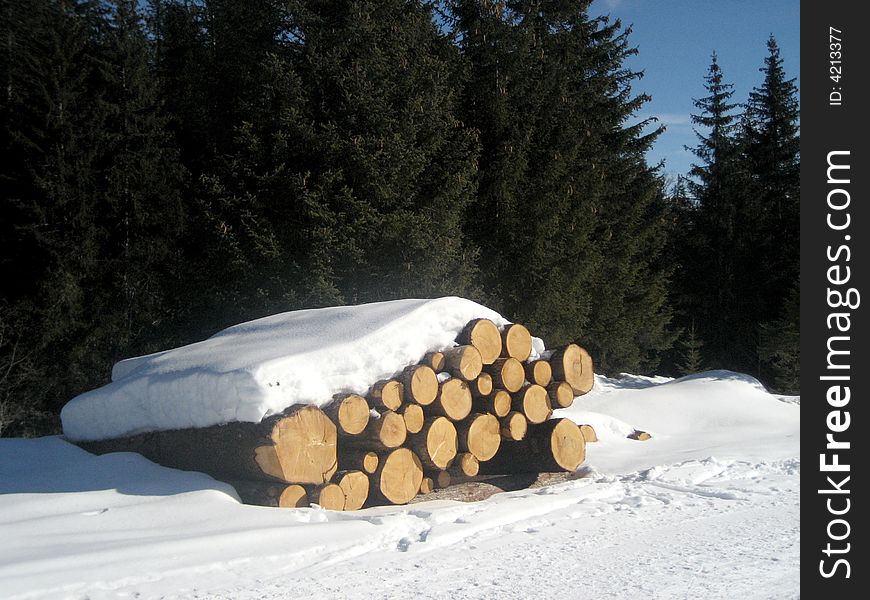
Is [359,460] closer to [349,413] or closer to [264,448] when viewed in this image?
[349,413]

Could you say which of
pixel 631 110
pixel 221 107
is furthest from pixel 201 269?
pixel 631 110

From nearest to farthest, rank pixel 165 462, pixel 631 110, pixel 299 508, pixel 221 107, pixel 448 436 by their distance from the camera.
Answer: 1. pixel 299 508
2. pixel 165 462
3. pixel 448 436
4. pixel 221 107
5. pixel 631 110

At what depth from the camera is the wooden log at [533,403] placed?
25.7 feet

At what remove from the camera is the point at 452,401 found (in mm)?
7184

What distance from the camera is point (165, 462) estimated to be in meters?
6.69

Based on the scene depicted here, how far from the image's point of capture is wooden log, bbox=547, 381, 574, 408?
814cm

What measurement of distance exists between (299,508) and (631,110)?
19.8 meters

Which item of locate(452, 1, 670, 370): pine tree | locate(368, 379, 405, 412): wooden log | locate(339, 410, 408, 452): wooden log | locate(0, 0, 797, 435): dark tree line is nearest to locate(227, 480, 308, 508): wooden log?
locate(339, 410, 408, 452): wooden log

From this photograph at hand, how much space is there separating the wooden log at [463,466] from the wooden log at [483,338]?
2.99 ft

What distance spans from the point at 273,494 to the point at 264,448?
1.51 ft

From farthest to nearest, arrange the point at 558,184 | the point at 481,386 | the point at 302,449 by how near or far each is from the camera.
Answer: the point at 558,184
the point at 481,386
the point at 302,449

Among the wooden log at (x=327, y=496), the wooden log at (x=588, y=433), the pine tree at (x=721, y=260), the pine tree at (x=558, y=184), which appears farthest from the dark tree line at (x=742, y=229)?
the wooden log at (x=327, y=496)

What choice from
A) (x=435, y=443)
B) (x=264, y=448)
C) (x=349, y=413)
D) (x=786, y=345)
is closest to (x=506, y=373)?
(x=435, y=443)
